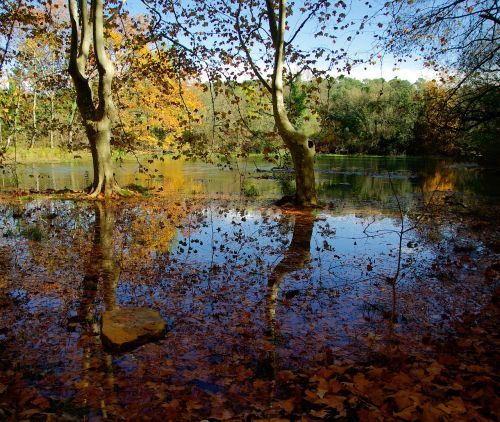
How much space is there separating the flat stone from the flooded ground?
104mm

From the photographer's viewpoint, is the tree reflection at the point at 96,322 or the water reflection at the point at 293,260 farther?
the water reflection at the point at 293,260

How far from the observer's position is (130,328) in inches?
175

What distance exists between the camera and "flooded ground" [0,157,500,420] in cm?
334

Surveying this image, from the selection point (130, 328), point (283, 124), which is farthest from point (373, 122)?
point (130, 328)

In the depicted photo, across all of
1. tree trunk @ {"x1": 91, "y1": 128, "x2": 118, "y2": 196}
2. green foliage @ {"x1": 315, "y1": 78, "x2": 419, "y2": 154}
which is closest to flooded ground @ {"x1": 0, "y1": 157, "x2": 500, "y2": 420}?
tree trunk @ {"x1": 91, "y1": 128, "x2": 118, "y2": 196}

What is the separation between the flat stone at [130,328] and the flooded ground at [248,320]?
0.10m

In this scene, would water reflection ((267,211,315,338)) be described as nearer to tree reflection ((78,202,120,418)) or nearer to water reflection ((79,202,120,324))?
tree reflection ((78,202,120,418))

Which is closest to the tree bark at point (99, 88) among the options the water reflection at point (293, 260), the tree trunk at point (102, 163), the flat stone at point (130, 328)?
the tree trunk at point (102, 163)

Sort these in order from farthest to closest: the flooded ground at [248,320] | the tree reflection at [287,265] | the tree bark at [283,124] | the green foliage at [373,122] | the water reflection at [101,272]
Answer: the green foliage at [373,122] < the tree bark at [283,124] < the water reflection at [101,272] < the tree reflection at [287,265] < the flooded ground at [248,320]

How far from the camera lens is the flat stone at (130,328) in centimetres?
425

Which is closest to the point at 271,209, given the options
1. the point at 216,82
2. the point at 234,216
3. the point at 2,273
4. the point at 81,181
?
the point at 234,216

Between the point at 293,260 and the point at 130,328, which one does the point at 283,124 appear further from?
the point at 130,328

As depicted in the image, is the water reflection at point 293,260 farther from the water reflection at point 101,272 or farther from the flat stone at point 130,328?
the water reflection at point 101,272

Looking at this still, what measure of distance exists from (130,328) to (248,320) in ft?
4.91
